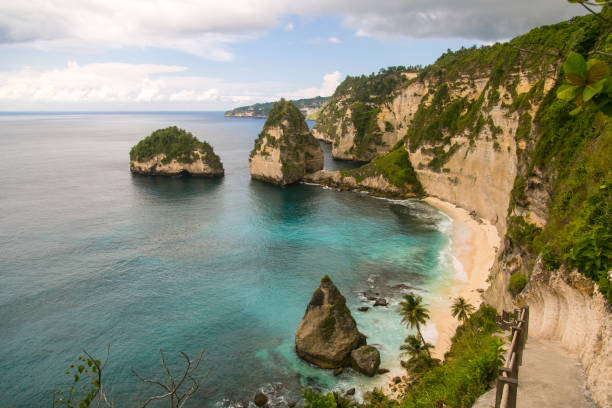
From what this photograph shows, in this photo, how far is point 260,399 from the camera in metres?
30.8

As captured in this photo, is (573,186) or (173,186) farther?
(173,186)

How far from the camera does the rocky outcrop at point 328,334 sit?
35062 millimetres

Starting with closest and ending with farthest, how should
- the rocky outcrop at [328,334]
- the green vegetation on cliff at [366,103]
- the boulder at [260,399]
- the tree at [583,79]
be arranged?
the tree at [583,79]
the boulder at [260,399]
the rocky outcrop at [328,334]
the green vegetation on cliff at [366,103]

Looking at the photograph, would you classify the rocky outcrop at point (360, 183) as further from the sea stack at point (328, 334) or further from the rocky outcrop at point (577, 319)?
the rocky outcrop at point (577, 319)

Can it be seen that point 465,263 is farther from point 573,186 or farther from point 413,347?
point 573,186

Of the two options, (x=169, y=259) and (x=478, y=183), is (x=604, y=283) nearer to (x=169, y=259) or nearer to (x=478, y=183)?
(x=169, y=259)

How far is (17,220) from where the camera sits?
71938mm

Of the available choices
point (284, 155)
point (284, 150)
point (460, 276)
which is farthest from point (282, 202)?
point (460, 276)

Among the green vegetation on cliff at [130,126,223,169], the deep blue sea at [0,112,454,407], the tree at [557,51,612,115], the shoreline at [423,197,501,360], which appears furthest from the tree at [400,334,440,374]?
the green vegetation on cliff at [130,126,223,169]

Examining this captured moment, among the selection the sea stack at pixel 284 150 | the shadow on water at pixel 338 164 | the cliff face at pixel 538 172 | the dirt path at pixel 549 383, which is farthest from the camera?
the shadow on water at pixel 338 164

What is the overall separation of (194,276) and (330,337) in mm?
25462

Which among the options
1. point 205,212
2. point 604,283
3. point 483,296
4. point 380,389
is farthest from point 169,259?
point 604,283

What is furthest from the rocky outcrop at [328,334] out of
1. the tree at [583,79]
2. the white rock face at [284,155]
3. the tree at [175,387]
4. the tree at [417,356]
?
the white rock face at [284,155]

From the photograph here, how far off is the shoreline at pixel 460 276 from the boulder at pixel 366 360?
1.43 m
